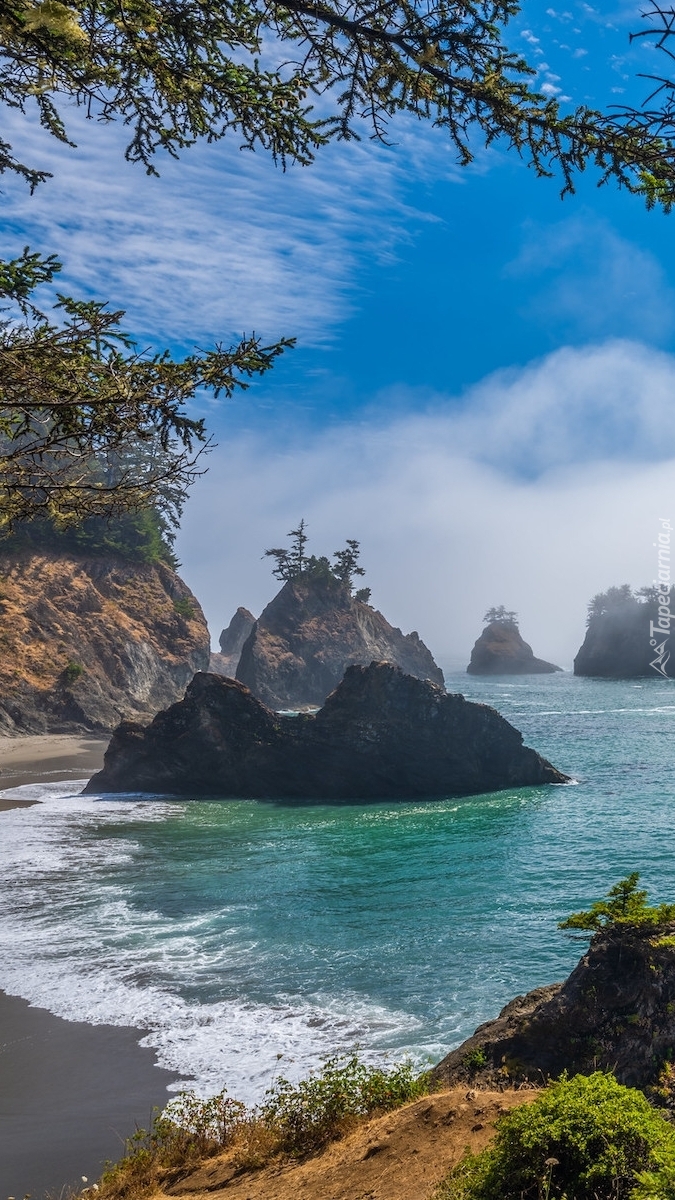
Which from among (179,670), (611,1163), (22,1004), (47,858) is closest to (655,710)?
(179,670)

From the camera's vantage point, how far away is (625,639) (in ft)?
390

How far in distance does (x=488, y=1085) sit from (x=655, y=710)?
6693cm

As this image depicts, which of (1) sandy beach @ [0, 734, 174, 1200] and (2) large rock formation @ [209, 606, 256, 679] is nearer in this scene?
(1) sandy beach @ [0, 734, 174, 1200]

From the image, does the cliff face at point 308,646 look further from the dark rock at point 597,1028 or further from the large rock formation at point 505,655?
the dark rock at point 597,1028

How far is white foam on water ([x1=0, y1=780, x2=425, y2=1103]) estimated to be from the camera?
11969 mm

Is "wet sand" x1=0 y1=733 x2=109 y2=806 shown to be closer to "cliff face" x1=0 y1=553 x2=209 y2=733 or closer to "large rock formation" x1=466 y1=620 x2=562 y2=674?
"cliff face" x1=0 y1=553 x2=209 y2=733

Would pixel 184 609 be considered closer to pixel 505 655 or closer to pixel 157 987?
pixel 157 987

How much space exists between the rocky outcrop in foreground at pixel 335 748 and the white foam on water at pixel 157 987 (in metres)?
14.4

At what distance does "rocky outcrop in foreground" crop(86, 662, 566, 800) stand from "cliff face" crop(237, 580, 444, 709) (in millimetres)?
52925

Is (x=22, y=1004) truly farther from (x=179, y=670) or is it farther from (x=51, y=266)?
(x=179, y=670)

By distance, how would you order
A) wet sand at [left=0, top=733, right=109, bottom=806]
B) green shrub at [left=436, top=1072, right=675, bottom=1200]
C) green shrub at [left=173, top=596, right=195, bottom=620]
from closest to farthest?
green shrub at [left=436, top=1072, right=675, bottom=1200]
wet sand at [left=0, top=733, right=109, bottom=806]
green shrub at [left=173, top=596, right=195, bottom=620]

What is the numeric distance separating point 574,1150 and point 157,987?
489 inches

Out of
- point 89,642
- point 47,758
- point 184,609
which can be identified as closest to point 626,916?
point 47,758

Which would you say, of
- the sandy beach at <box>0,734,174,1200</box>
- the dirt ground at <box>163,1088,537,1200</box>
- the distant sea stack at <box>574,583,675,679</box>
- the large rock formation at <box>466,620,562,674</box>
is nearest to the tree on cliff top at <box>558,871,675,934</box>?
the dirt ground at <box>163,1088,537,1200</box>
